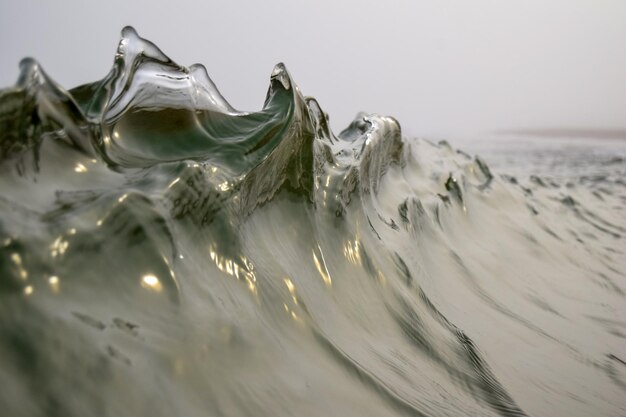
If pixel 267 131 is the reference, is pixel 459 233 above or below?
below

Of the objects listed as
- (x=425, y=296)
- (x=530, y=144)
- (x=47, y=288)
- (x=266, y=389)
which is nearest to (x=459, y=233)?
(x=425, y=296)

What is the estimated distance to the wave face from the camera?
1.09 ft

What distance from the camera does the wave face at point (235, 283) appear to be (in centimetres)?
33

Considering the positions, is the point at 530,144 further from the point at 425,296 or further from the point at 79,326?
the point at 79,326

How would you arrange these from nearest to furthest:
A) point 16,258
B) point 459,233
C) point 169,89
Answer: point 16,258 → point 169,89 → point 459,233

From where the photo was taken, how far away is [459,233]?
44.8 inches

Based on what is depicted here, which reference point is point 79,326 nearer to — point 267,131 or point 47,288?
point 47,288

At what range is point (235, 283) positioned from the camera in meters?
0.46

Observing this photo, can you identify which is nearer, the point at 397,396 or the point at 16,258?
the point at 16,258

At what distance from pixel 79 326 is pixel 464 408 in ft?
1.16

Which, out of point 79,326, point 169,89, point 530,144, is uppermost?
point 169,89

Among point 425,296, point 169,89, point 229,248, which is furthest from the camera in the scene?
point 425,296

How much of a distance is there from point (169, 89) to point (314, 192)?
7.6 inches

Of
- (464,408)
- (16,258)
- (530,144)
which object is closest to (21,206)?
(16,258)
